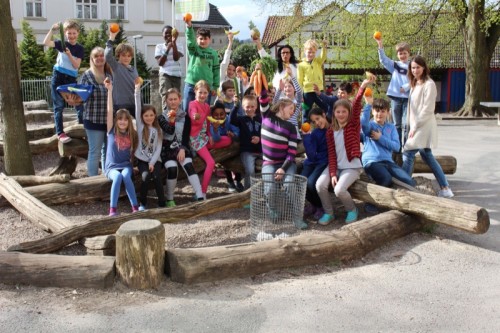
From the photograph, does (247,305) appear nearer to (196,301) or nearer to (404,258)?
(196,301)

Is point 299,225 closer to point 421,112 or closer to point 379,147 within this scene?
point 379,147

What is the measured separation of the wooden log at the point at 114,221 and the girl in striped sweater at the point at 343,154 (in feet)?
2.96

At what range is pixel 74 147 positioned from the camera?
305 inches

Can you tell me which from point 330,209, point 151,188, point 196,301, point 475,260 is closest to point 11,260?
point 196,301

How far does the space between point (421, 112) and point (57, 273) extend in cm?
468

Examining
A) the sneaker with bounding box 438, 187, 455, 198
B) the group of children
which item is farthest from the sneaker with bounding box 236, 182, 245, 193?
the sneaker with bounding box 438, 187, 455, 198

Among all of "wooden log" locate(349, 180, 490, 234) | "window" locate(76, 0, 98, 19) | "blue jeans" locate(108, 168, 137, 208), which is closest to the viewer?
"wooden log" locate(349, 180, 490, 234)

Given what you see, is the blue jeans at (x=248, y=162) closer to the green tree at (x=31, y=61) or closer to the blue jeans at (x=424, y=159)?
the blue jeans at (x=424, y=159)

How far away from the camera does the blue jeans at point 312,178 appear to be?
6.53 m

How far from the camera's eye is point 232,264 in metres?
4.46

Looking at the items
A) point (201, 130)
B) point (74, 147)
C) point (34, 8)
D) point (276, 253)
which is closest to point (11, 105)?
point (74, 147)

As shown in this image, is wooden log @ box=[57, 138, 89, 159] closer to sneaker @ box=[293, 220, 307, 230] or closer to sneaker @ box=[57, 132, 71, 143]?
sneaker @ box=[57, 132, 71, 143]

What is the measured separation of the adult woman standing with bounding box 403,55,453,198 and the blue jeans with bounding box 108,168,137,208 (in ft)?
11.2

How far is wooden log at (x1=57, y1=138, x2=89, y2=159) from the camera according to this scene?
7719 millimetres
